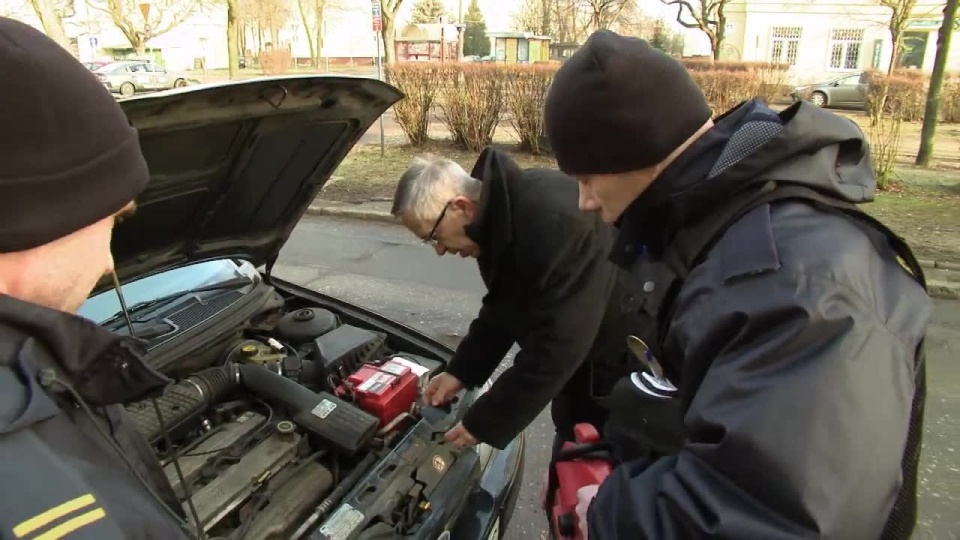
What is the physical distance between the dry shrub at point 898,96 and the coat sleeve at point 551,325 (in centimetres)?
849

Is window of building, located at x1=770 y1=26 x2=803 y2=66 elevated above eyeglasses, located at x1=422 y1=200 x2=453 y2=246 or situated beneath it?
elevated above

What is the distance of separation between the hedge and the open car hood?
7.49 meters

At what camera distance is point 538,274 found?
84.8 inches

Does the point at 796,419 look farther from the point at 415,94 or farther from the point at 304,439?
the point at 415,94

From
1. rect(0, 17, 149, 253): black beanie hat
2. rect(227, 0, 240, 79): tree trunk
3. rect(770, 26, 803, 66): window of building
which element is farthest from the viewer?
rect(770, 26, 803, 66): window of building

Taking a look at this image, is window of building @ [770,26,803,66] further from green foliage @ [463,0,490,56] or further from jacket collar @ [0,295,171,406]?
jacket collar @ [0,295,171,406]

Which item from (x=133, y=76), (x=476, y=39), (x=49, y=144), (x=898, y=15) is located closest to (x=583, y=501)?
(x=49, y=144)

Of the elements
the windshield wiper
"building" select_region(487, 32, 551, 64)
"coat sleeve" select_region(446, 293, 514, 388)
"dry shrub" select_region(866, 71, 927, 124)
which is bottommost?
"coat sleeve" select_region(446, 293, 514, 388)

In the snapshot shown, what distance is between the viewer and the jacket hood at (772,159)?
1.11m

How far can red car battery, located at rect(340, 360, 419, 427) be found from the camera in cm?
229

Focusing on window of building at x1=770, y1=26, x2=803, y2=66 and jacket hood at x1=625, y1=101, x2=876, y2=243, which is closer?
jacket hood at x1=625, y1=101, x2=876, y2=243

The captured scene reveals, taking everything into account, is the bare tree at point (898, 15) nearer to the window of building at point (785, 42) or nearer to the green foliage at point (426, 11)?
the window of building at point (785, 42)

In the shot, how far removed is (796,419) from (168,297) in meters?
2.50

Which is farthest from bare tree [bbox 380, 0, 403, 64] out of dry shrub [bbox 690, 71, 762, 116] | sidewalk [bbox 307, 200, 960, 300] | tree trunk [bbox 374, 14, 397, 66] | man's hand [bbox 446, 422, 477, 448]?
man's hand [bbox 446, 422, 477, 448]
